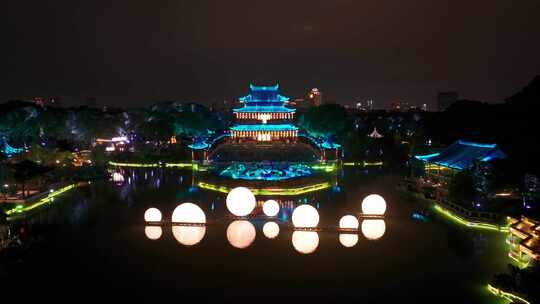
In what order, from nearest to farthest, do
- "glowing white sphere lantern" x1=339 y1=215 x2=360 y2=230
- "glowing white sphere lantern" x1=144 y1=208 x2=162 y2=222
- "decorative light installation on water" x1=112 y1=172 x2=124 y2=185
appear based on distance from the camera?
"glowing white sphere lantern" x1=339 y1=215 x2=360 y2=230, "glowing white sphere lantern" x1=144 y1=208 x2=162 y2=222, "decorative light installation on water" x1=112 y1=172 x2=124 y2=185

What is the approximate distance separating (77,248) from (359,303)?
12.2 metres

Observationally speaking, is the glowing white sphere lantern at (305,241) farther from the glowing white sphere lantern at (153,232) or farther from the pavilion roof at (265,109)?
the pavilion roof at (265,109)

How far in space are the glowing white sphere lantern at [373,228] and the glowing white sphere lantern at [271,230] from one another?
13.5 feet

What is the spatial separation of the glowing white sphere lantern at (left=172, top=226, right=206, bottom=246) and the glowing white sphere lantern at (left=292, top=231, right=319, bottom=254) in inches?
168

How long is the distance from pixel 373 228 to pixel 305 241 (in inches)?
163

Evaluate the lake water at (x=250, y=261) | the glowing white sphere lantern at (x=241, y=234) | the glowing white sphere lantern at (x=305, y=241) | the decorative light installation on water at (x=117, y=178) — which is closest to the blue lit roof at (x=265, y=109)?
the decorative light installation on water at (x=117, y=178)

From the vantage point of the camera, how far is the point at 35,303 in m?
14.7

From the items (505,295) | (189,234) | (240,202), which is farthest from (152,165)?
(505,295)

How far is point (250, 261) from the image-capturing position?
717 inches

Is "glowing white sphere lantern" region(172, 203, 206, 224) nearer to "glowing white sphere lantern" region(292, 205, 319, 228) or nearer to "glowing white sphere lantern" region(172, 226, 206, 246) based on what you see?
"glowing white sphere lantern" region(172, 226, 206, 246)

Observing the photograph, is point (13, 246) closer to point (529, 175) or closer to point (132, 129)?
point (529, 175)

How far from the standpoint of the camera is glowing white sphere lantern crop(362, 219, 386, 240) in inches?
851

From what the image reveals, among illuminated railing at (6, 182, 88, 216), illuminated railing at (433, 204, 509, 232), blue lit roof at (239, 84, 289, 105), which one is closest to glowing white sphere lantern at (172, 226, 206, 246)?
illuminated railing at (6, 182, 88, 216)

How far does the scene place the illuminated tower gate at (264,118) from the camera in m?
57.0
